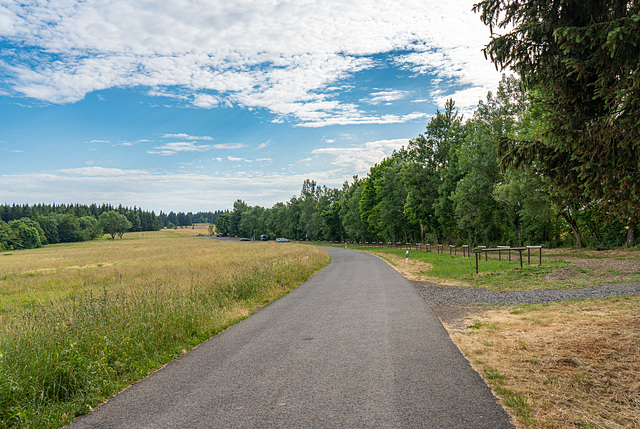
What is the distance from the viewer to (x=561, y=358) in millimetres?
5715

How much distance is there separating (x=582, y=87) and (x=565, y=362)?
4.43 m

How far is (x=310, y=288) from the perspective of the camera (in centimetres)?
1553

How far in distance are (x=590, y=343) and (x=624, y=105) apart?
3785 mm

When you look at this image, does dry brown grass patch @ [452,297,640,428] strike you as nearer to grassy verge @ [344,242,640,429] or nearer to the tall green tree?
grassy verge @ [344,242,640,429]

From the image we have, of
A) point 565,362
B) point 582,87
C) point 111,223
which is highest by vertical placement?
point 582,87

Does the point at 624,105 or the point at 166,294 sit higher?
the point at 624,105

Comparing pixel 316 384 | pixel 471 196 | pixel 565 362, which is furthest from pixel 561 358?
pixel 471 196

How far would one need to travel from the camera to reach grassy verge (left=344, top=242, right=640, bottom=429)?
4.12 meters

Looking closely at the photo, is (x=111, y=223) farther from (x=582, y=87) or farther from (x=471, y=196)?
(x=582, y=87)

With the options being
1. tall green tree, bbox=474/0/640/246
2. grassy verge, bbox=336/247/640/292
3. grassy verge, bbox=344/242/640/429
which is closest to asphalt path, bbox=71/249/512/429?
grassy verge, bbox=344/242/640/429

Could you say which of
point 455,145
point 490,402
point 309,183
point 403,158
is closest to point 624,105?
point 490,402

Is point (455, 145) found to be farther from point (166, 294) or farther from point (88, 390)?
point (88, 390)

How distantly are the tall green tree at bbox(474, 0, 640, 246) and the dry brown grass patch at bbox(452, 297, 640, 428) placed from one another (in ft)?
7.28

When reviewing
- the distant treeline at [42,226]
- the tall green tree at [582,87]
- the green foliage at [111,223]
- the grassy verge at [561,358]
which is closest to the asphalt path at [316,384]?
the grassy verge at [561,358]
